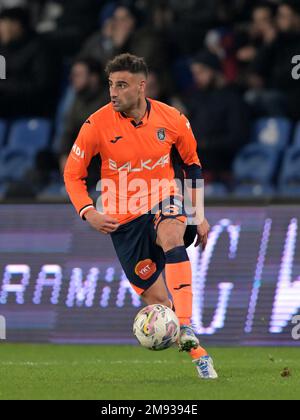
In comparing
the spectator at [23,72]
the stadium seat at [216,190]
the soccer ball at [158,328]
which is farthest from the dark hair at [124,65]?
the spectator at [23,72]

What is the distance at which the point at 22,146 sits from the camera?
16219 millimetres

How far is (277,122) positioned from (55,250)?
3771mm

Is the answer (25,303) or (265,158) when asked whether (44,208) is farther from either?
(265,158)

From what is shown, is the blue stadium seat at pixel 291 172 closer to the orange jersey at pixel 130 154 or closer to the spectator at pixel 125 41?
the spectator at pixel 125 41

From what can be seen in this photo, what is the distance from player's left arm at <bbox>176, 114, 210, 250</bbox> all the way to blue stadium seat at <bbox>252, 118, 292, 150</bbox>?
5270 mm

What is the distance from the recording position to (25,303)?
472 inches

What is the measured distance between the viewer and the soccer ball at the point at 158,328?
8453mm

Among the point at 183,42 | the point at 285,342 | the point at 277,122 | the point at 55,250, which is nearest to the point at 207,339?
the point at 285,342

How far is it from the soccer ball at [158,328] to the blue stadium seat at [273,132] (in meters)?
6.22

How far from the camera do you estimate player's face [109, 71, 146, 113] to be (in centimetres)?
896

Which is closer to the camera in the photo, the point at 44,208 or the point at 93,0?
the point at 44,208

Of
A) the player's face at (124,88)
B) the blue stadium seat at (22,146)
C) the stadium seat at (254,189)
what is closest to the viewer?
the player's face at (124,88)

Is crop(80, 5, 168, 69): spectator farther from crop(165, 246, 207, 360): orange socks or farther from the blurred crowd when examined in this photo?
crop(165, 246, 207, 360): orange socks

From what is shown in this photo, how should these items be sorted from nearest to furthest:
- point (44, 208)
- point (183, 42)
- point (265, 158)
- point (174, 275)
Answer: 1. point (174, 275)
2. point (44, 208)
3. point (265, 158)
4. point (183, 42)
